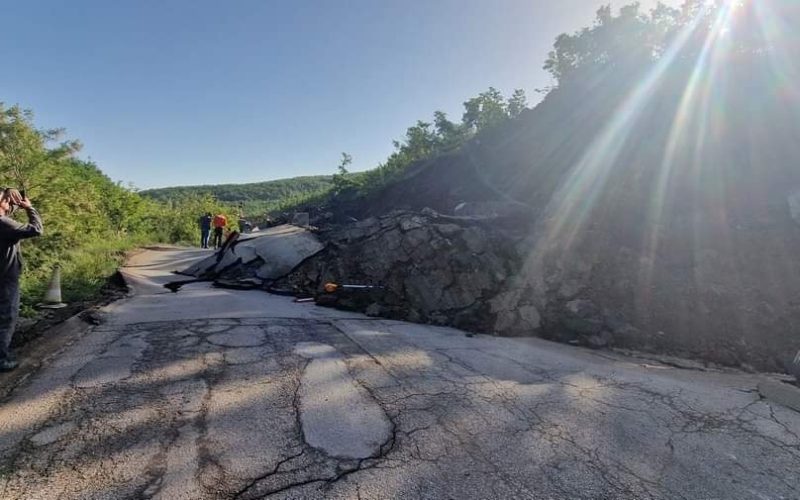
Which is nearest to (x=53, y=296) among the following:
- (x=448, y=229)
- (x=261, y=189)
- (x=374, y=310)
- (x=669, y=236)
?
(x=374, y=310)

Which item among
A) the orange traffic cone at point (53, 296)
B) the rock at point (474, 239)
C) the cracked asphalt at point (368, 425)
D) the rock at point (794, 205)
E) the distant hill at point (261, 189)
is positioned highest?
the distant hill at point (261, 189)

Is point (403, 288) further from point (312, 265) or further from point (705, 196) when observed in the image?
point (705, 196)

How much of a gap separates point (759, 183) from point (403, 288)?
25.0ft

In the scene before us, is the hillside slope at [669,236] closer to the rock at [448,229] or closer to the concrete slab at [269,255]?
the concrete slab at [269,255]

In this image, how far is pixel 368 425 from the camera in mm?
2953

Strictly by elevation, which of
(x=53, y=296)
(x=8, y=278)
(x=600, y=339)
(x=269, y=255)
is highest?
(x=8, y=278)

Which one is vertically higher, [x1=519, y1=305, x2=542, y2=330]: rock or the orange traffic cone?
the orange traffic cone

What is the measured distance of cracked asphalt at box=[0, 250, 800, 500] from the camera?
231cm

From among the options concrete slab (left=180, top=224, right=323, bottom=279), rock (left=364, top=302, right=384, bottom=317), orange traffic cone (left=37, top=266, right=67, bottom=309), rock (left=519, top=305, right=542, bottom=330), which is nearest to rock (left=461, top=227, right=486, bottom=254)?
rock (left=519, top=305, right=542, bottom=330)

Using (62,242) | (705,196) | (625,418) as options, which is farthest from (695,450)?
(62,242)

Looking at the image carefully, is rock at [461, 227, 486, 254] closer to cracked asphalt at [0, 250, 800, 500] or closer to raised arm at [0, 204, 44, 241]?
cracked asphalt at [0, 250, 800, 500]

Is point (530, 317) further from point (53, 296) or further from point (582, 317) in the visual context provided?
point (53, 296)

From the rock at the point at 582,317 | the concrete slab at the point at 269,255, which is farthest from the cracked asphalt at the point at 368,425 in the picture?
the concrete slab at the point at 269,255

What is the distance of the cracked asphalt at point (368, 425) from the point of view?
231 centimetres
